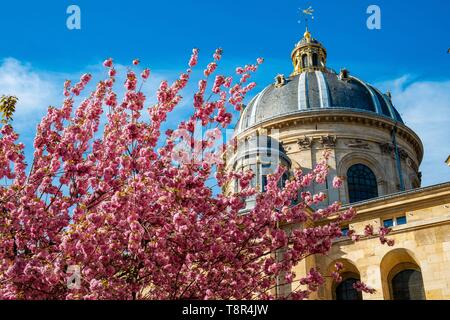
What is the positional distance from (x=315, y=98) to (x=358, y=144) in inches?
215

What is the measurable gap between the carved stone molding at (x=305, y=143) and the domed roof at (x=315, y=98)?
89.6 inches

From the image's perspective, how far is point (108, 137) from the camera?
39.0 feet

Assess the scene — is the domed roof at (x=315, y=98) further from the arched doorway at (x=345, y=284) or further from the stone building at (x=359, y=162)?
the arched doorway at (x=345, y=284)

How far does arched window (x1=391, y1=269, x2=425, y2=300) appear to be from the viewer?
77.9 ft

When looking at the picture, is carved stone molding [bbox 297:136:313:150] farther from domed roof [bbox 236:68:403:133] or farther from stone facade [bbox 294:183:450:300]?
stone facade [bbox 294:183:450:300]

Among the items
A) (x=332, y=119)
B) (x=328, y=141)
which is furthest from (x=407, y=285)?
(x=332, y=119)

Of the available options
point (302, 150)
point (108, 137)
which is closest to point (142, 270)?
point (108, 137)

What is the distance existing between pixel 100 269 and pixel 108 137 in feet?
11.1

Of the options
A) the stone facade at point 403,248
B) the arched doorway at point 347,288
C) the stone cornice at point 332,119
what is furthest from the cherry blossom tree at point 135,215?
the stone cornice at point 332,119

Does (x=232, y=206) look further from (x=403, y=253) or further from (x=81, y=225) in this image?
(x=403, y=253)

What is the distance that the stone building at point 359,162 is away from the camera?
75.4 ft

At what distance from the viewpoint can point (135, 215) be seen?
9.89m

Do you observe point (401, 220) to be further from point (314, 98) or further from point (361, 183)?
point (314, 98)
